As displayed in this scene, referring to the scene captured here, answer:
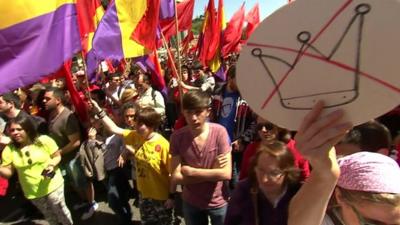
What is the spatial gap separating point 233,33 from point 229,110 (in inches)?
177

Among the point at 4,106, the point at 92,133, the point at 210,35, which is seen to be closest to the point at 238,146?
the point at 92,133

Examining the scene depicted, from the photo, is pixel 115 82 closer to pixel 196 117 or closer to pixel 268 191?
pixel 196 117

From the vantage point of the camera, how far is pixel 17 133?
11.0ft

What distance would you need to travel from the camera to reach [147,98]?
195 inches

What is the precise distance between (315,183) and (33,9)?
254 cm

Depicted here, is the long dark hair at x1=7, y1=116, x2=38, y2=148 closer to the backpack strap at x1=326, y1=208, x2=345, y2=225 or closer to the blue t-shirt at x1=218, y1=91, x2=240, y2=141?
the blue t-shirt at x1=218, y1=91, x2=240, y2=141

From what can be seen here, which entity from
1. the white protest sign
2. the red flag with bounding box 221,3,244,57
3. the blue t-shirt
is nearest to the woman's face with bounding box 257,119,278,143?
the blue t-shirt

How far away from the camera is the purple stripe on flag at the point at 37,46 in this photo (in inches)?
105

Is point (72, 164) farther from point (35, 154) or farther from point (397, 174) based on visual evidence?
point (397, 174)

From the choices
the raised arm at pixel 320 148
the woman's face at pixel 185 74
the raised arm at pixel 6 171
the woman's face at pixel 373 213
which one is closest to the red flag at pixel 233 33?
the woman's face at pixel 185 74

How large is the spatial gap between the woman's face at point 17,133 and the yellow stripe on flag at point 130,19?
1264mm

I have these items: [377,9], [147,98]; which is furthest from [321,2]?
[147,98]

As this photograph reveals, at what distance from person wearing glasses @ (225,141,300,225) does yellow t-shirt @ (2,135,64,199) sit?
7.17ft

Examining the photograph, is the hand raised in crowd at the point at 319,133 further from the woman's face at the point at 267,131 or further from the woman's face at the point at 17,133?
the woman's face at the point at 17,133
